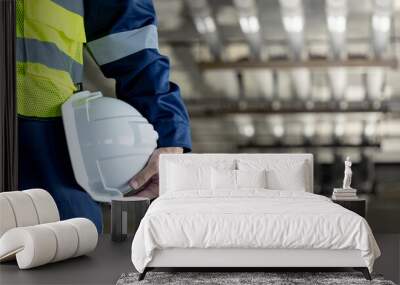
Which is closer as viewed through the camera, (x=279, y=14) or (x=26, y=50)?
(x=26, y=50)

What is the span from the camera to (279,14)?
5820 millimetres

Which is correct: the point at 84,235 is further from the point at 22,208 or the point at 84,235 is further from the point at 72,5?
the point at 72,5

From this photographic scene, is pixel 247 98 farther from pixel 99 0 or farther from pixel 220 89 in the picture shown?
pixel 99 0

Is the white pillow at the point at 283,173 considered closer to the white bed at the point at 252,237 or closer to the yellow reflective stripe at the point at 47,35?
the white bed at the point at 252,237

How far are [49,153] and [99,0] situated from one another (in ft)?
3.97

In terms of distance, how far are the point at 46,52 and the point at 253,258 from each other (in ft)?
7.85

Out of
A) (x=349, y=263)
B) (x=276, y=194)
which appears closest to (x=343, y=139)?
(x=276, y=194)

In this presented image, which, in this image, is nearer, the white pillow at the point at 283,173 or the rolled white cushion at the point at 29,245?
the rolled white cushion at the point at 29,245

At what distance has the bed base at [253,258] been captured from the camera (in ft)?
13.0

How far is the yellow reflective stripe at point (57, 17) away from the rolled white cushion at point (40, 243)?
1.63 meters

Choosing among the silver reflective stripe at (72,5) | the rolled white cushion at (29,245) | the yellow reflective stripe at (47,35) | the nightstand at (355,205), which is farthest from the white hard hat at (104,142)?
the nightstand at (355,205)

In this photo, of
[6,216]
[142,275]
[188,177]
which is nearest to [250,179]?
[188,177]

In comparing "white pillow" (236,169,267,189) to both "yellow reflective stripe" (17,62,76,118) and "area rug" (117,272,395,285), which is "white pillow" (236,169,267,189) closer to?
"area rug" (117,272,395,285)

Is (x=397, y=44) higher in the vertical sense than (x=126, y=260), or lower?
higher
